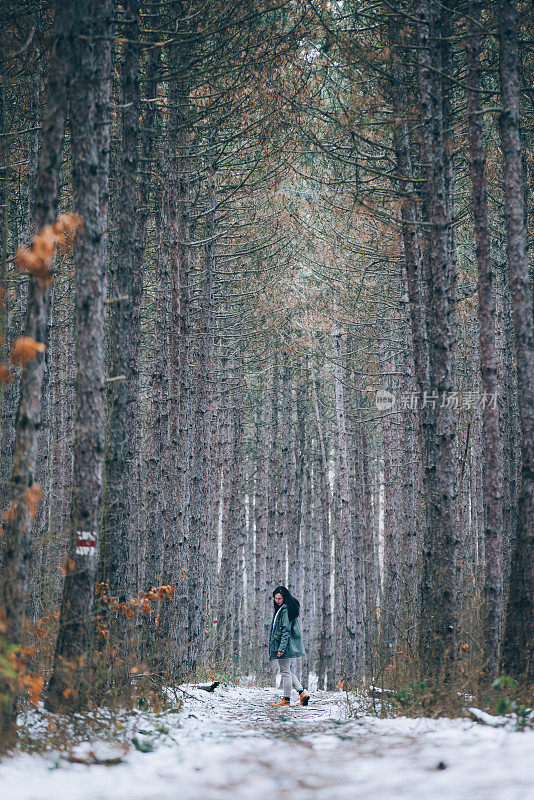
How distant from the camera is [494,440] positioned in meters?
8.72

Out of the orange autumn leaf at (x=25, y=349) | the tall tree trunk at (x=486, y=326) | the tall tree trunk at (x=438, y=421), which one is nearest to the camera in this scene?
the orange autumn leaf at (x=25, y=349)

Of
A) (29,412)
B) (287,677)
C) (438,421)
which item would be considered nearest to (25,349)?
(29,412)

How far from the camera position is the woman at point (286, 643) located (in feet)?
34.4

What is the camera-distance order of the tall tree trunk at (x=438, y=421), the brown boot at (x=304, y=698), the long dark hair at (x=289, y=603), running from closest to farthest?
the tall tree trunk at (x=438, y=421)
the brown boot at (x=304, y=698)
the long dark hair at (x=289, y=603)

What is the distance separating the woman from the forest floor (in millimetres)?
3257

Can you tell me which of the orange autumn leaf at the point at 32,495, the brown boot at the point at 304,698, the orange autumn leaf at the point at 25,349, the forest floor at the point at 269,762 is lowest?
the brown boot at the point at 304,698

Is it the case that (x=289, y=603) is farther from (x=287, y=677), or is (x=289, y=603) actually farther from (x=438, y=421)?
(x=438, y=421)

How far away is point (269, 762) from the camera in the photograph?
534 centimetres

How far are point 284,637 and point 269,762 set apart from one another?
5.32 m

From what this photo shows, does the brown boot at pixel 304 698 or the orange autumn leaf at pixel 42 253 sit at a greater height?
the orange autumn leaf at pixel 42 253

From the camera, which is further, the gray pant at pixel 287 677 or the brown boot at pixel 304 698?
the gray pant at pixel 287 677

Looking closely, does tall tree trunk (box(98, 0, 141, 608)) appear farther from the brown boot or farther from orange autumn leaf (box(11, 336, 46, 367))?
the brown boot

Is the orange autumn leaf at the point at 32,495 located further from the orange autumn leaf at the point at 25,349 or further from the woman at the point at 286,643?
the woman at the point at 286,643

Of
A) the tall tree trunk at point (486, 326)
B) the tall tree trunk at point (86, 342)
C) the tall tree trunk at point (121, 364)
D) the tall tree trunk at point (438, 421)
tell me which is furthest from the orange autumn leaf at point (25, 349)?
the tall tree trunk at point (486, 326)
